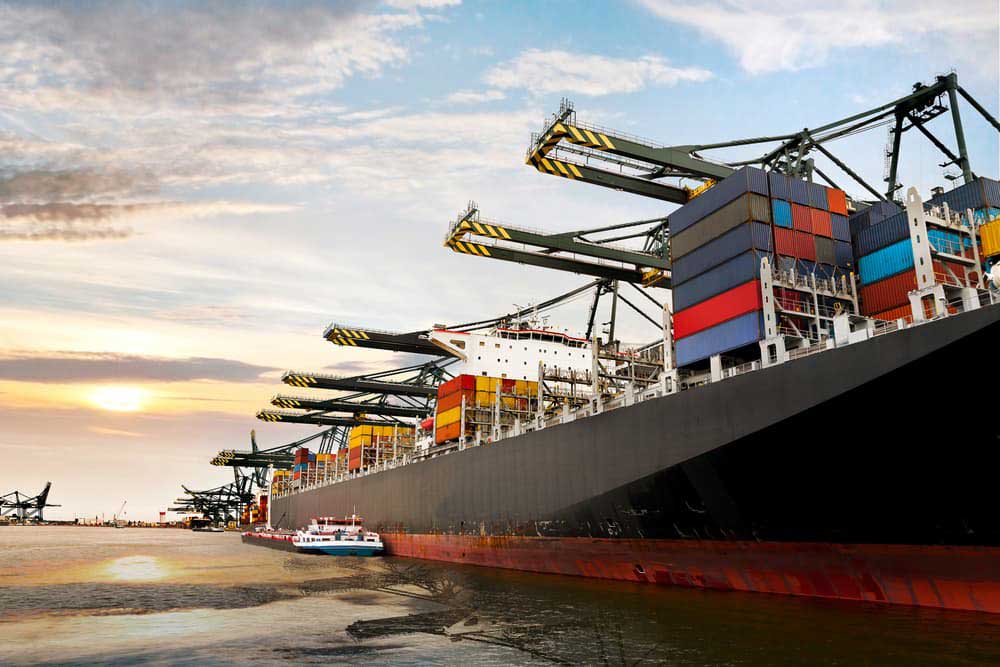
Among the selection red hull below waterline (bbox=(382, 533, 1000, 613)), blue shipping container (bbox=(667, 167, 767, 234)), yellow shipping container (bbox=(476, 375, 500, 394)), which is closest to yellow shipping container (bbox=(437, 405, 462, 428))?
yellow shipping container (bbox=(476, 375, 500, 394))

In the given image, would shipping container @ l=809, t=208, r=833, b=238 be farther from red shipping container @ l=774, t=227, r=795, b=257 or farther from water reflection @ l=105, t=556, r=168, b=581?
water reflection @ l=105, t=556, r=168, b=581

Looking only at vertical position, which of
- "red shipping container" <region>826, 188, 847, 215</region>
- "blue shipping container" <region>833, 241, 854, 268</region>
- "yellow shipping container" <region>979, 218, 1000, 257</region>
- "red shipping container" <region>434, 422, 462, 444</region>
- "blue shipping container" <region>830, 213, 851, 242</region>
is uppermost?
"red shipping container" <region>826, 188, 847, 215</region>

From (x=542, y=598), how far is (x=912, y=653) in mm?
8906

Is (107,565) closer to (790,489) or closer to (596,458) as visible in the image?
(596,458)

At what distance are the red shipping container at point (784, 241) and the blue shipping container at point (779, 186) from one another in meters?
0.98

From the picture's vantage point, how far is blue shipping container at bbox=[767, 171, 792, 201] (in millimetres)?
18297

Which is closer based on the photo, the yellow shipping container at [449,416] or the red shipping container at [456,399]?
the red shipping container at [456,399]

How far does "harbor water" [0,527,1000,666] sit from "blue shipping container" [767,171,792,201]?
10.2 metres

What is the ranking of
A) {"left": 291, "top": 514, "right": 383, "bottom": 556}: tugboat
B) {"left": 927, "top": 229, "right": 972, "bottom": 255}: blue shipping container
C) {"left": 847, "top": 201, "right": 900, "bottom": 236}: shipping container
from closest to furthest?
{"left": 927, "top": 229, "right": 972, "bottom": 255}: blue shipping container → {"left": 847, "top": 201, "right": 900, "bottom": 236}: shipping container → {"left": 291, "top": 514, "right": 383, "bottom": 556}: tugboat

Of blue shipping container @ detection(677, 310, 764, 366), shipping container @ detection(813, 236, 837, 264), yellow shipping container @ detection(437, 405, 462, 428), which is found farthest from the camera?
yellow shipping container @ detection(437, 405, 462, 428)

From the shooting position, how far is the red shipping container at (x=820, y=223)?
733 inches

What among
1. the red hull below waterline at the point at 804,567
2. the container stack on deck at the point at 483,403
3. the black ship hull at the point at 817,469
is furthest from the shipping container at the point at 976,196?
the container stack on deck at the point at 483,403

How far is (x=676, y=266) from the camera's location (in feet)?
66.1

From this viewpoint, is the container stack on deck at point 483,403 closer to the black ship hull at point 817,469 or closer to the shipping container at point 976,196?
the black ship hull at point 817,469
